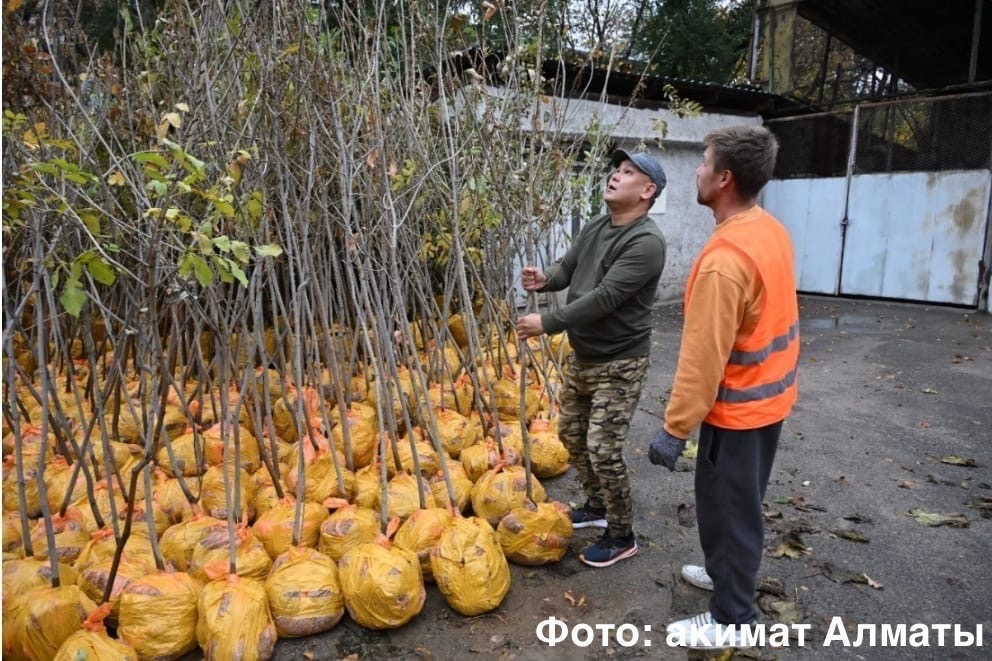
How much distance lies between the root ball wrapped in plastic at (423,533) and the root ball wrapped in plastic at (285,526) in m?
0.33

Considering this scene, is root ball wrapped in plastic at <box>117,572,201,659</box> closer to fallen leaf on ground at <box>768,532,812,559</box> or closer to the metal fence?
fallen leaf on ground at <box>768,532,812,559</box>

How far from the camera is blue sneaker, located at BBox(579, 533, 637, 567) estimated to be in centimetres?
263

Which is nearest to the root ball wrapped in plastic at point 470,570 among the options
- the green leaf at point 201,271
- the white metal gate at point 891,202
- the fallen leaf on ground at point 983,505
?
the green leaf at point 201,271

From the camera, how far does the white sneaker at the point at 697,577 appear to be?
2.49m

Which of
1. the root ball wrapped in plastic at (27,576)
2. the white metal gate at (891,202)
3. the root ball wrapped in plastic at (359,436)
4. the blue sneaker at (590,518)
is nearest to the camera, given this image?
the root ball wrapped in plastic at (27,576)

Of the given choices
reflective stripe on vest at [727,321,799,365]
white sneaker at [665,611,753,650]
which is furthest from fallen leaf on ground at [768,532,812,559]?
reflective stripe on vest at [727,321,799,365]

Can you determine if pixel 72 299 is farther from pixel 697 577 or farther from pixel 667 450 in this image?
pixel 697 577

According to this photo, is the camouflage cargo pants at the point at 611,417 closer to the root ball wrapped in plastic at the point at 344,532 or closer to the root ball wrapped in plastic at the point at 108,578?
the root ball wrapped in plastic at the point at 344,532

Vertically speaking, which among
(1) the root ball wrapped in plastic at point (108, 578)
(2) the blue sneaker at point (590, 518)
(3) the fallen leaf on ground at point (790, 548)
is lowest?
(3) the fallen leaf on ground at point (790, 548)

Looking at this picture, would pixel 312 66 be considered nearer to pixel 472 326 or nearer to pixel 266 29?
pixel 266 29

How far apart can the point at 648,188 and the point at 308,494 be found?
192cm

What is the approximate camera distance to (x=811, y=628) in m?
2.27

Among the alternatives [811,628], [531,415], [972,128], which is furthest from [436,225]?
[972,128]

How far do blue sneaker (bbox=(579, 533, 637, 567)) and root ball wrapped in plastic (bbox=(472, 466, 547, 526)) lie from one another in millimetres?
322
